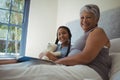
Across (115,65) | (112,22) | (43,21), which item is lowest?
(115,65)

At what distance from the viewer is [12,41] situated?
9.07ft

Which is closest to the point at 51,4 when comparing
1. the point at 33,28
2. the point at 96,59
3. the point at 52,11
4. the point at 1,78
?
the point at 52,11

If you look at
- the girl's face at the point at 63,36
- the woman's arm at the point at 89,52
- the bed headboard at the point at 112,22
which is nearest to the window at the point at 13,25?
the girl's face at the point at 63,36

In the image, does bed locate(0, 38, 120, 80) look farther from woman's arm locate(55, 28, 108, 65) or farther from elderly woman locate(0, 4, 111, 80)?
woman's arm locate(55, 28, 108, 65)

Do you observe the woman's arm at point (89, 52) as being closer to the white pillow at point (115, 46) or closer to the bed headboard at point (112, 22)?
the white pillow at point (115, 46)

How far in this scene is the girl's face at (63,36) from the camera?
1.84m

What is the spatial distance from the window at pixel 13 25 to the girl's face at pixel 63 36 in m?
1.05

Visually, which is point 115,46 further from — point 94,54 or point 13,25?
point 13,25

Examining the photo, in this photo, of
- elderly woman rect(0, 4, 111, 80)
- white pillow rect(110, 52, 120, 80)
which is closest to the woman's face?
elderly woman rect(0, 4, 111, 80)

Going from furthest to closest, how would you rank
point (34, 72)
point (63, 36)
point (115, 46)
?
1. point (63, 36)
2. point (115, 46)
3. point (34, 72)

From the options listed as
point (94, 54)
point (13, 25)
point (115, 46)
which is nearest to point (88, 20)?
point (115, 46)

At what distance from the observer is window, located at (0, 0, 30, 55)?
8.91ft

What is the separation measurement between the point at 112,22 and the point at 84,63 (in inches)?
25.9

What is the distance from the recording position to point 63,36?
1.86 meters
